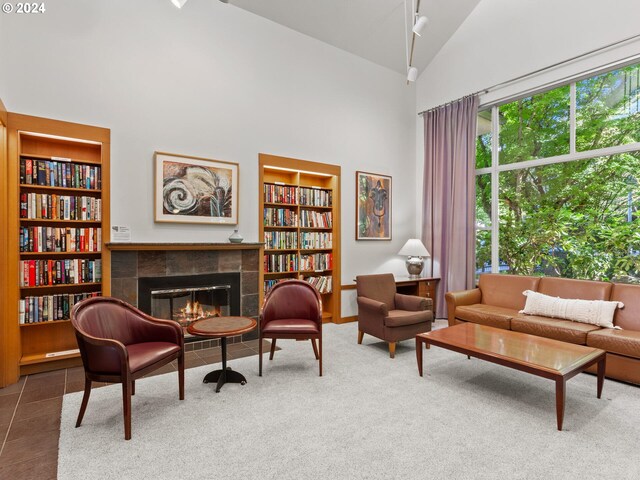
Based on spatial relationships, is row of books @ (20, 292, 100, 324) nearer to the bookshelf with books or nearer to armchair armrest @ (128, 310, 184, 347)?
the bookshelf with books

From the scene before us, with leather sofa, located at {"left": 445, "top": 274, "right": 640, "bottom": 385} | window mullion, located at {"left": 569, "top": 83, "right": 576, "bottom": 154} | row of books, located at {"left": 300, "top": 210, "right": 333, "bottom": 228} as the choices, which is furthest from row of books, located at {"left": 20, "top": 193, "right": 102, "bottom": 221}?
window mullion, located at {"left": 569, "top": 83, "right": 576, "bottom": 154}

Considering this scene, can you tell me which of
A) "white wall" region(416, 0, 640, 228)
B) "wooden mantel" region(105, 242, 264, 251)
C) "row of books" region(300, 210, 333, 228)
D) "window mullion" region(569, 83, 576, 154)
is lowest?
"wooden mantel" region(105, 242, 264, 251)

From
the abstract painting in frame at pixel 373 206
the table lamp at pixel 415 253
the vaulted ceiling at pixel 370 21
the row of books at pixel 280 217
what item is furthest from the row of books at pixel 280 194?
the vaulted ceiling at pixel 370 21

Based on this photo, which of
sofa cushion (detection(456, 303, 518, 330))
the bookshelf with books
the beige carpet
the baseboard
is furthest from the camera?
the baseboard

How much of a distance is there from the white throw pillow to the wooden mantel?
3.35 meters

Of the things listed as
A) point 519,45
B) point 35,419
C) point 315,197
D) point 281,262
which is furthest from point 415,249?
point 35,419

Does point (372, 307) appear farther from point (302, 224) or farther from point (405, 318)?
point (302, 224)

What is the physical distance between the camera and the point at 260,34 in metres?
4.50

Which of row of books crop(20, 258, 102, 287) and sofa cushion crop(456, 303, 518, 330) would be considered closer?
row of books crop(20, 258, 102, 287)

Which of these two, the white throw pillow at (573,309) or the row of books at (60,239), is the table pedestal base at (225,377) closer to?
the row of books at (60,239)

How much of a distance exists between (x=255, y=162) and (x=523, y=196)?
12.6 feet

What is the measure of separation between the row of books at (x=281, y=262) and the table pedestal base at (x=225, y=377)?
1821 millimetres

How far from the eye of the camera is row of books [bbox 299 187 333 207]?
507cm

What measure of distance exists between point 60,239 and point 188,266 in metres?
1.23
